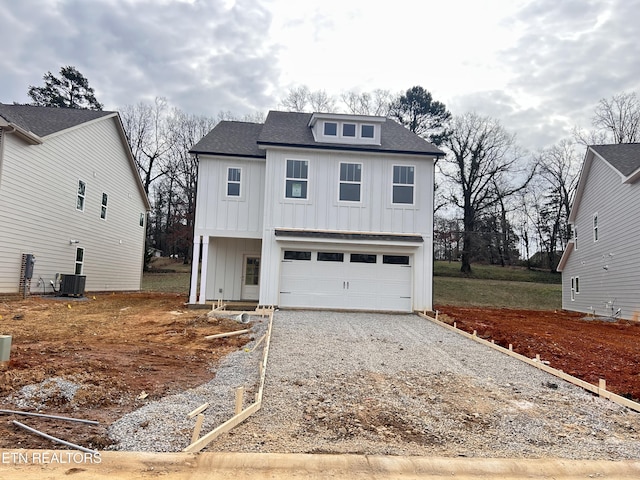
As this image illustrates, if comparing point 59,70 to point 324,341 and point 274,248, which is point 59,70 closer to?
point 274,248

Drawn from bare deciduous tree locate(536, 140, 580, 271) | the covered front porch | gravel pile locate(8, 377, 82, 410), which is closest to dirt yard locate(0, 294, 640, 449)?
gravel pile locate(8, 377, 82, 410)

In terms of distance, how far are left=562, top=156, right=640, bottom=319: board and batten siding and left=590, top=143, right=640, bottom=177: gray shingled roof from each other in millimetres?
358

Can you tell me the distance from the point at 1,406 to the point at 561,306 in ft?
88.0

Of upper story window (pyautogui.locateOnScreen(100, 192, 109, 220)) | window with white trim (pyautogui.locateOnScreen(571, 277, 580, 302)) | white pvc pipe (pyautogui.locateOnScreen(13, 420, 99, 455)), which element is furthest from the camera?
window with white trim (pyautogui.locateOnScreen(571, 277, 580, 302))

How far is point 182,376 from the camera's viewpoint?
611 cm

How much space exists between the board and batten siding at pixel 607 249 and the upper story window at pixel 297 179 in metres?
11.8

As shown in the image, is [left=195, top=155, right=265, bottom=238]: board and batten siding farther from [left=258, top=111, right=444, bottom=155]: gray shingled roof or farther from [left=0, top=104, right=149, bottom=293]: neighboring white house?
[left=0, top=104, right=149, bottom=293]: neighboring white house

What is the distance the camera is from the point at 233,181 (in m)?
14.9

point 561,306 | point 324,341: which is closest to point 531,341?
point 324,341

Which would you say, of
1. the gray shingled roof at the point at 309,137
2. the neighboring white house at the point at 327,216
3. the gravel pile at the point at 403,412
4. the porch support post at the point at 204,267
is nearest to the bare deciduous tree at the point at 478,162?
the gray shingled roof at the point at 309,137

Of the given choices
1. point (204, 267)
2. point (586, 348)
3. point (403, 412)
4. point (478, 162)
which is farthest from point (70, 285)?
point (478, 162)

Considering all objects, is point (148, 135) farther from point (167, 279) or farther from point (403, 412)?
point (403, 412)

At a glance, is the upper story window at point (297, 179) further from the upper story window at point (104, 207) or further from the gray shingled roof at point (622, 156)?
the gray shingled roof at point (622, 156)

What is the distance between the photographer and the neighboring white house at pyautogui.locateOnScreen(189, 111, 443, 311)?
14320 millimetres
